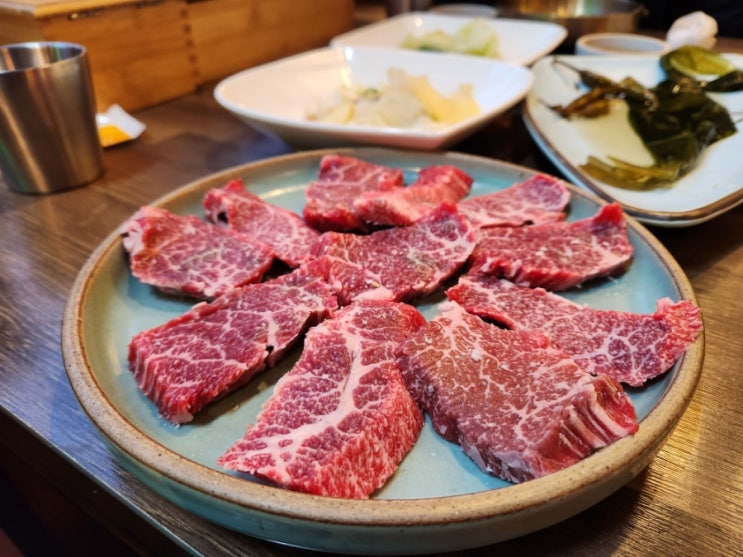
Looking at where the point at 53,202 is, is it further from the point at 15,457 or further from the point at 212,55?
the point at 212,55

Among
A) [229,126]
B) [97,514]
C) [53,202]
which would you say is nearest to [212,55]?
[229,126]

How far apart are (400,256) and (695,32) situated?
2433 mm

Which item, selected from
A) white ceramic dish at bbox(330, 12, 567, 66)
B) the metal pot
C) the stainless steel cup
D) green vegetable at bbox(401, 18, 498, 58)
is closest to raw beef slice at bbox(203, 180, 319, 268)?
the stainless steel cup

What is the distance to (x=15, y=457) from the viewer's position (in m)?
1.57

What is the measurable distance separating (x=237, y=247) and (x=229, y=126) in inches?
53.9

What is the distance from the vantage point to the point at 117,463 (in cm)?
120

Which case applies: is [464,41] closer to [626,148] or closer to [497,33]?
[497,33]

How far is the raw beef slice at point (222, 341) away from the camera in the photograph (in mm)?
1279

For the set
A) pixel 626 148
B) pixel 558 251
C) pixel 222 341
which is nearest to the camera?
pixel 222 341

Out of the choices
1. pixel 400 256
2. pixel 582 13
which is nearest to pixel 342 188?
pixel 400 256

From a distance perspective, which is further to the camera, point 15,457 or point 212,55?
point 212,55

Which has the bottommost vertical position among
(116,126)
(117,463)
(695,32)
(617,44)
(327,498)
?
(117,463)

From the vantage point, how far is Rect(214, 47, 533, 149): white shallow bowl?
7.11 ft

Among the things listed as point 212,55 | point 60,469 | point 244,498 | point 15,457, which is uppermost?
point 212,55
